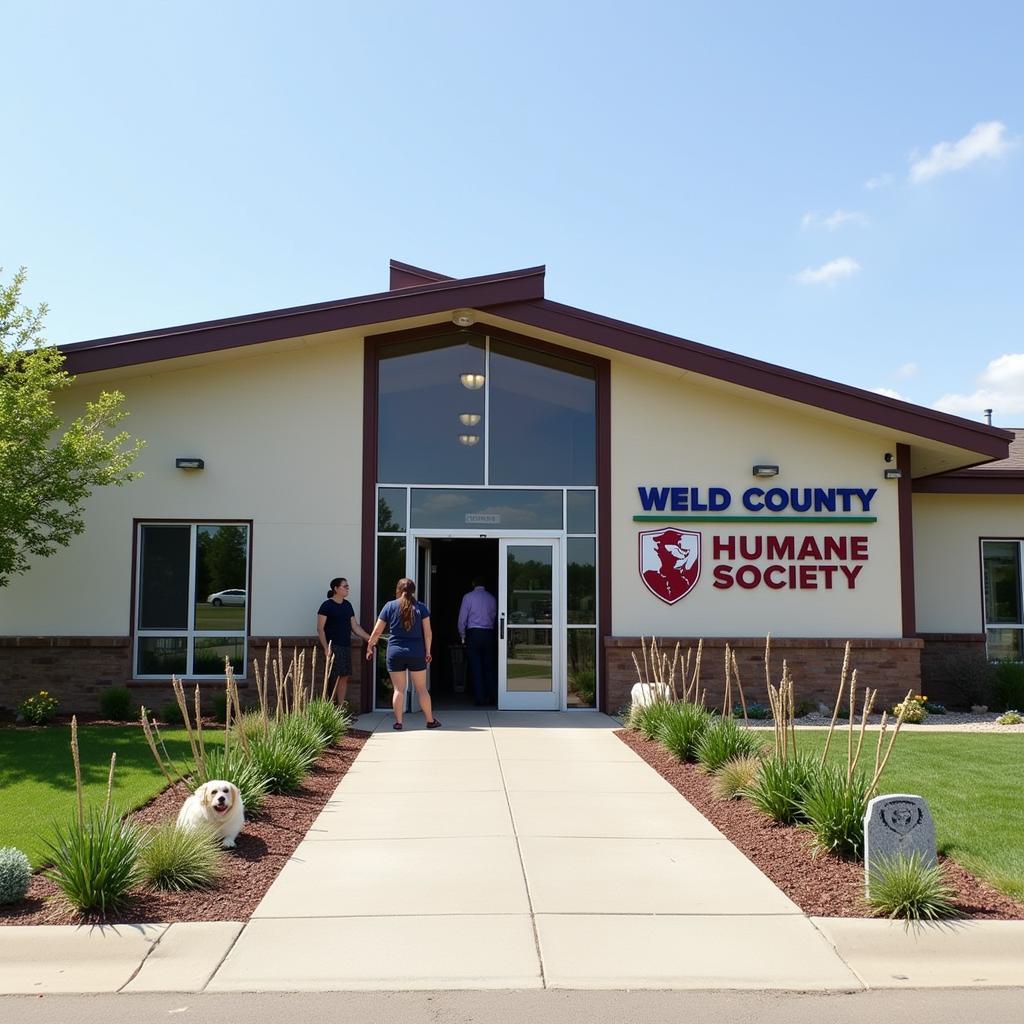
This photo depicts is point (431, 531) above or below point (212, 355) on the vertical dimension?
Answer: below

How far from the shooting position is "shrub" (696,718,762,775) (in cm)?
868

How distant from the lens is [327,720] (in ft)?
34.2

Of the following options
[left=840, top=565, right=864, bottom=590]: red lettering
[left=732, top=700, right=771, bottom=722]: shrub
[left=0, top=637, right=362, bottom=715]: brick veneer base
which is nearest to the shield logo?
[left=732, top=700, right=771, bottom=722]: shrub

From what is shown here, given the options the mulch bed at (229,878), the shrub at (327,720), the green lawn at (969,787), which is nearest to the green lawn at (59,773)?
the mulch bed at (229,878)

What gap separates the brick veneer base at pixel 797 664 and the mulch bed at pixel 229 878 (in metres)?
5.51

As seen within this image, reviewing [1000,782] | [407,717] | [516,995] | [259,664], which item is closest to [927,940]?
[516,995]

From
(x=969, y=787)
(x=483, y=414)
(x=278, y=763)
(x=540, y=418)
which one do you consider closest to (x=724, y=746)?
(x=969, y=787)

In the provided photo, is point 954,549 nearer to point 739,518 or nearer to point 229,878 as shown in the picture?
point 739,518

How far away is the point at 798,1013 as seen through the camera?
4.15 metres

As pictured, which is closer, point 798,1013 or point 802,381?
point 798,1013

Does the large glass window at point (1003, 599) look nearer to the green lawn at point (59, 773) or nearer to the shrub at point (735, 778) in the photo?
the shrub at point (735, 778)

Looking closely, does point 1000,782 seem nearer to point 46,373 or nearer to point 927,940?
point 927,940

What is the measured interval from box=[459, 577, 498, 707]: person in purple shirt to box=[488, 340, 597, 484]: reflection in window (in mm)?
1703

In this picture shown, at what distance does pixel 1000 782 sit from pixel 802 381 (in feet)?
19.9
